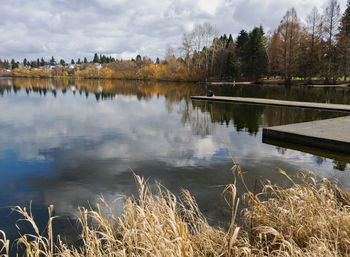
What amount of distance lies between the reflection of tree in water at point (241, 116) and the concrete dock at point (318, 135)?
154 cm

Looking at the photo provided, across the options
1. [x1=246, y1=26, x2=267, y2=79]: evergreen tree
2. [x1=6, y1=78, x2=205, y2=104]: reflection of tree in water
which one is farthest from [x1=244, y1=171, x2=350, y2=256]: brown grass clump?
[x1=246, y1=26, x2=267, y2=79]: evergreen tree

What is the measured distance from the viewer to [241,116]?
47.9 ft

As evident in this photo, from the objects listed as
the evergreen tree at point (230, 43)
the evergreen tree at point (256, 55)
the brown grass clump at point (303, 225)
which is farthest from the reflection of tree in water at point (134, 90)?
the evergreen tree at point (230, 43)

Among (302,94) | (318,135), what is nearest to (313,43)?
(302,94)

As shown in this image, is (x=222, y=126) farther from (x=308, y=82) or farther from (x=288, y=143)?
(x=308, y=82)

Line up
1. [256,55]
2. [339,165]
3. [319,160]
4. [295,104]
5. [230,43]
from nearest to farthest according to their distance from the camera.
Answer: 1. [339,165]
2. [319,160]
3. [295,104]
4. [256,55]
5. [230,43]

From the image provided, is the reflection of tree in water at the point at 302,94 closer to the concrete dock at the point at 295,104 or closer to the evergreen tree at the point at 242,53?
the concrete dock at the point at 295,104

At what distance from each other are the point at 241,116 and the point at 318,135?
640cm

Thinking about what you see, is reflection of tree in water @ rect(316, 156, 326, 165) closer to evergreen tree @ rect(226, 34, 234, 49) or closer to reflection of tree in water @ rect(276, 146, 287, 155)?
A: reflection of tree in water @ rect(276, 146, 287, 155)

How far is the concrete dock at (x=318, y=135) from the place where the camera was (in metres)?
7.70

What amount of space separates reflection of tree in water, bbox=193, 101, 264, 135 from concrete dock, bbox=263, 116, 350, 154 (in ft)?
5.04

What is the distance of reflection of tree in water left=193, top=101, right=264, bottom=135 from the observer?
12.0 metres

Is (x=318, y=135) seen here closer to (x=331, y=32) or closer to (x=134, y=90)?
(x=134, y=90)

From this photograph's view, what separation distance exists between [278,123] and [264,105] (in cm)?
596
